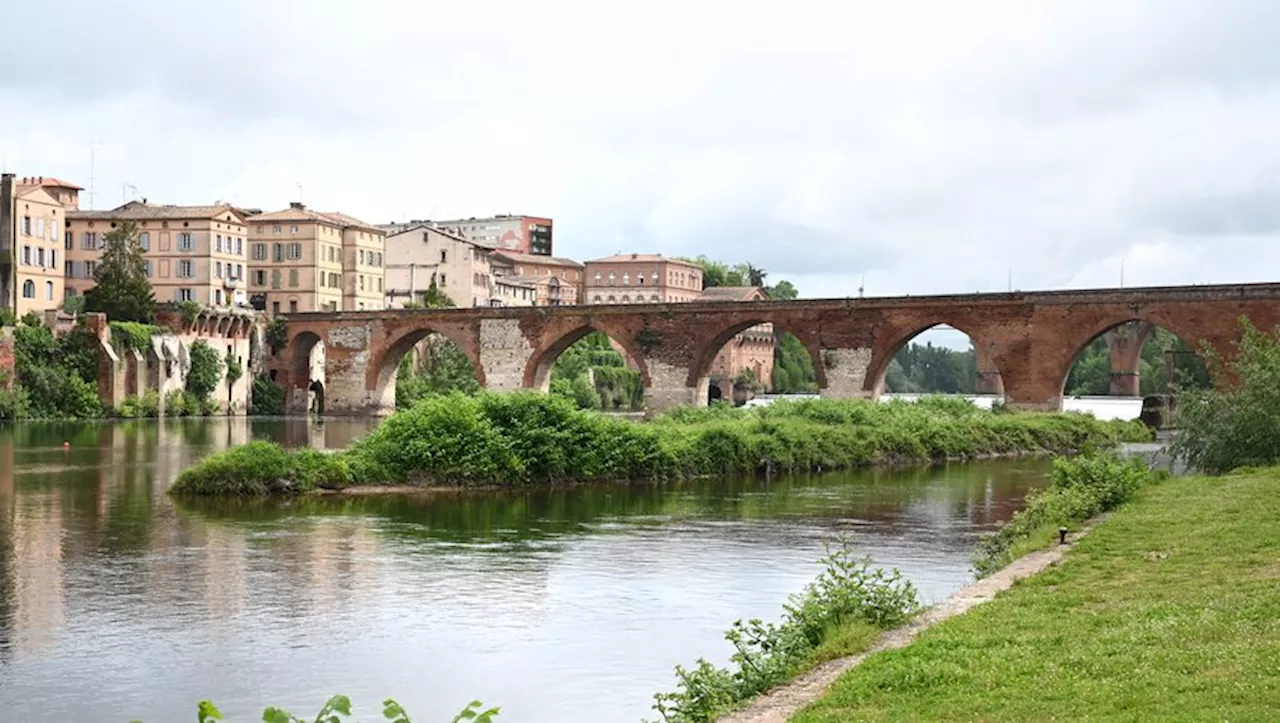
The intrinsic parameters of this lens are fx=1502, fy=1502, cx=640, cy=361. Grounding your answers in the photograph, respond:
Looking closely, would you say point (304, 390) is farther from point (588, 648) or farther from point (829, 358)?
point (588, 648)

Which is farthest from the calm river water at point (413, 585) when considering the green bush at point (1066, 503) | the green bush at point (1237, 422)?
the green bush at point (1237, 422)

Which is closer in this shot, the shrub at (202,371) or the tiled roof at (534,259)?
the shrub at (202,371)

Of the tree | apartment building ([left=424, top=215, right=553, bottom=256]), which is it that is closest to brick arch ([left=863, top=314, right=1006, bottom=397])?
the tree

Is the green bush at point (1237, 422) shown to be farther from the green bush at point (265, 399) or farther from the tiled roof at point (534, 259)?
the tiled roof at point (534, 259)

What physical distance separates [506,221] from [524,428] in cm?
11422

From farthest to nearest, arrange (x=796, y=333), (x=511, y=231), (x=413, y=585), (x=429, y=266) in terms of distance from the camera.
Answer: (x=511, y=231) → (x=429, y=266) → (x=796, y=333) → (x=413, y=585)

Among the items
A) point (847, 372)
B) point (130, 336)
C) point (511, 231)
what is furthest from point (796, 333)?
point (511, 231)

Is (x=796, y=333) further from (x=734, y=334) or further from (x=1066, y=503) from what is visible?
(x=1066, y=503)

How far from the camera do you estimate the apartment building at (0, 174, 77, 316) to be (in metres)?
68.4

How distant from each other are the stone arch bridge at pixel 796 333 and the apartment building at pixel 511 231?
222 ft

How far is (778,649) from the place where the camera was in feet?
42.1

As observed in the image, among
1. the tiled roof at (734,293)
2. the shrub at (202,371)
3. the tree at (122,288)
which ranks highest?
the tiled roof at (734,293)

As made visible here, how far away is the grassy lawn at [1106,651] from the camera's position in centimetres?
923

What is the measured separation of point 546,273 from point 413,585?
112 metres
